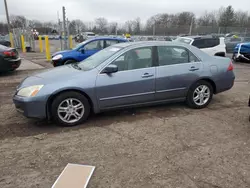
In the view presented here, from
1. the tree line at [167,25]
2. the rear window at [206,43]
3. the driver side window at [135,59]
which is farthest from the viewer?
the tree line at [167,25]

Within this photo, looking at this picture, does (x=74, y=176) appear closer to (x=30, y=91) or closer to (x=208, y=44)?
(x=30, y=91)

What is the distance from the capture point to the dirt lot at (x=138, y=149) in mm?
2588

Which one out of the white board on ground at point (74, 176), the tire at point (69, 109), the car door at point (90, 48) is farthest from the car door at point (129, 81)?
the car door at point (90, 48)

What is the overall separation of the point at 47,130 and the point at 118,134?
1.29m

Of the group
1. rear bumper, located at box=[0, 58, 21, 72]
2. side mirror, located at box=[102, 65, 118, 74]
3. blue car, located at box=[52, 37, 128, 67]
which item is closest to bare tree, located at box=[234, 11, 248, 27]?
blue car, located at box=[52, 37, 128, 67]

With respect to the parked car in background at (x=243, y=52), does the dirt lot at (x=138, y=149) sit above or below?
below

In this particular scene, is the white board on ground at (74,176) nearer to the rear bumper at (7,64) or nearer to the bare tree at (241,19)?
the rear bumper at (7,64)

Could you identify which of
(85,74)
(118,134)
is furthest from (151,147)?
(85,74)

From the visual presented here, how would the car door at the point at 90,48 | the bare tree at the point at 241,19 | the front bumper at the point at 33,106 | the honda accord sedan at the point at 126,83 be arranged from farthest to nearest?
the bare tree at the point at 241,19, the car door at the point at 90,48, the honda accord sedan at the point at 126,83, the front bumper at the point at 33,106

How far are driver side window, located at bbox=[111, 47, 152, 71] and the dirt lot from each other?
40.5 inches

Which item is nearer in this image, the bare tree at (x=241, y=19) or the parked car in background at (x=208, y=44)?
the parked car in background at (x=208, y=44)

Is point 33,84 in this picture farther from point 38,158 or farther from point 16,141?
point 38,158

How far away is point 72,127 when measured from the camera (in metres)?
3.93

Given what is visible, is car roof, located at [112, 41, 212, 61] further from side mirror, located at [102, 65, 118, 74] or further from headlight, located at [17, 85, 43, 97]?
headlight, located at [17, 85, 43, 97]
